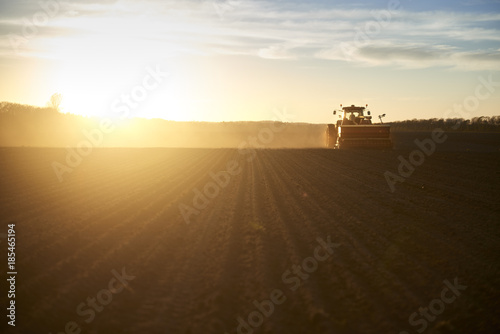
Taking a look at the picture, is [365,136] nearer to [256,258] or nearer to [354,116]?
[354,116]

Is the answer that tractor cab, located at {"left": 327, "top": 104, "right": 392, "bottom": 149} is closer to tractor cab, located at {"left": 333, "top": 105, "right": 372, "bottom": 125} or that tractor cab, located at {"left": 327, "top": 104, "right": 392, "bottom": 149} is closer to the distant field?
tractor cab, located at {"left": 333, "top": 105, "right": 372, "bottom": 125}

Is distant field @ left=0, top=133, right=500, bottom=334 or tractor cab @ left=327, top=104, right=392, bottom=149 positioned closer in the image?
distant field @ left=0, top=133, right=500, bottom=334

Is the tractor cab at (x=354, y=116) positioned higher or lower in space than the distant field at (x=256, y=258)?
higher

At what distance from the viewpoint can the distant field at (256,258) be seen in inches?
171

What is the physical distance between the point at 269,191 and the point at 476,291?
757 centimetres

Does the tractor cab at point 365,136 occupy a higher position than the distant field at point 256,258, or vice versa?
the tractor cab at point 365,136

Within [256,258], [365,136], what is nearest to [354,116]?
[365,136]

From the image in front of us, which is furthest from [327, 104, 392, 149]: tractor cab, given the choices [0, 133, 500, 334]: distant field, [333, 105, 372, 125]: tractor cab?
[0, 133, 500, 334]: distant field

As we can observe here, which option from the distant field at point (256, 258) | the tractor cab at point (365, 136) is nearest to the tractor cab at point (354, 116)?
the tractor cab at point (365, 136)

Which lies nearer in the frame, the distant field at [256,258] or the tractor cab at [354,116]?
the distant field at [256,258]

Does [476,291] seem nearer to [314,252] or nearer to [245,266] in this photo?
[314,252]

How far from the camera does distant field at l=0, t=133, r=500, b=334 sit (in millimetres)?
4348

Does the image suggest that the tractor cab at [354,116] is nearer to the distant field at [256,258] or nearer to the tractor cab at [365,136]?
the tractor cab at [365,136]

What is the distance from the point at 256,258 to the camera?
6230mm
